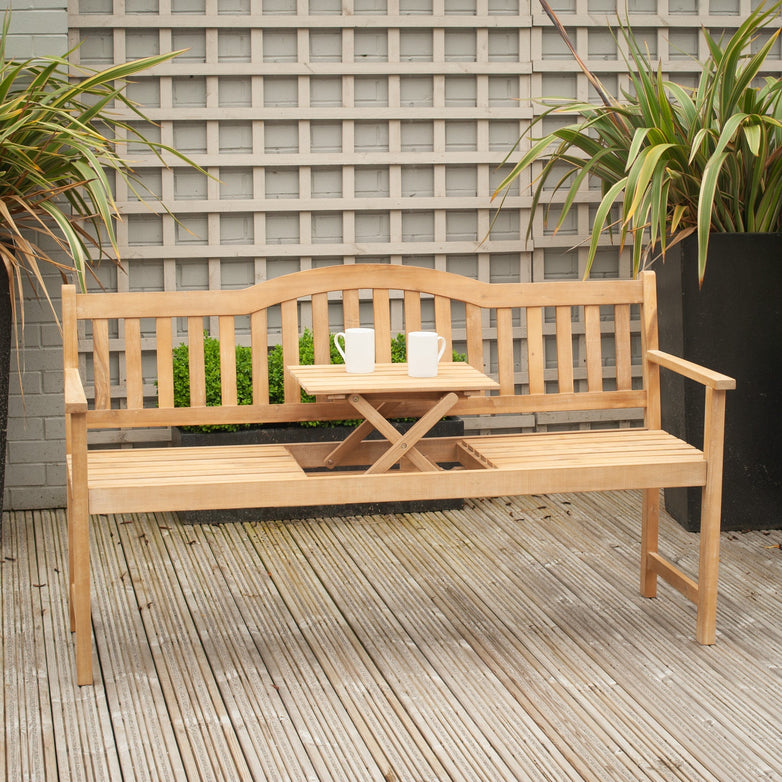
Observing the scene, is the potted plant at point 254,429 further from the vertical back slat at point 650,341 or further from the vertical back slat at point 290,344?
the vertical back slat at point 650,341

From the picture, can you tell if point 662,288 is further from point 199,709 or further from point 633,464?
point 199,709

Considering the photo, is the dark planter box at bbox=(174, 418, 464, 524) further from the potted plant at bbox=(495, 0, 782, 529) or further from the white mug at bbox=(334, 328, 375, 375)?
the white mug at bbox=(334, 328, 375, 375)

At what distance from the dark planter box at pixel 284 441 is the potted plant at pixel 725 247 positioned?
86 centimetres

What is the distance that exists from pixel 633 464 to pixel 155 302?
1229 millimetres

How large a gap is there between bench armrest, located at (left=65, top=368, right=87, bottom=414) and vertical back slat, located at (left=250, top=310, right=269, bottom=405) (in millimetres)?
489

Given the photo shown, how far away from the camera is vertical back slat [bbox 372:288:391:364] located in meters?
2.89

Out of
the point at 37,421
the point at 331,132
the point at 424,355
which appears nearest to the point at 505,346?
the point at 424,355

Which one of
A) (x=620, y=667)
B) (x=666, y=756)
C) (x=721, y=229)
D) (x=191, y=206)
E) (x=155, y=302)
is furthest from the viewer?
(x=191, y=206)

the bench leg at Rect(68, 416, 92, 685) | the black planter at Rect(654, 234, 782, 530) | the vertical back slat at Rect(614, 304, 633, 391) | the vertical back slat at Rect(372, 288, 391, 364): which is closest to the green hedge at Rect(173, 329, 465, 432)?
the vertical back slat at Rect(372, 288, 391, 364)

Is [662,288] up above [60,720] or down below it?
above

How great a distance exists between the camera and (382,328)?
9.58 ft

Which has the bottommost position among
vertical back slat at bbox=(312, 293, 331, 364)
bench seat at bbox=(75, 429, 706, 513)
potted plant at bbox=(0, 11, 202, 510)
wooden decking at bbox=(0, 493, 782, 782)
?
wooden decking at bbox=(0, 493, 782, 782)

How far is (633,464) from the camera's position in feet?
8.23

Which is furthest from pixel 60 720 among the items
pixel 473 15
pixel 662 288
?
pixel 473 15
